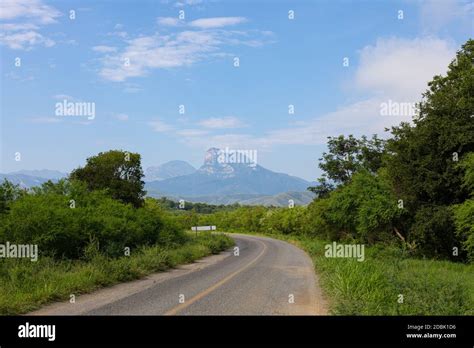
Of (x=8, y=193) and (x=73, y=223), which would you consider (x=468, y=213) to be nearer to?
(x=73, y=223)

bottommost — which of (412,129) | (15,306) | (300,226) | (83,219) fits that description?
(300,226)

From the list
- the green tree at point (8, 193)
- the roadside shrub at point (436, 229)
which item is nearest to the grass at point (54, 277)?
the green tree at point (8, 193)

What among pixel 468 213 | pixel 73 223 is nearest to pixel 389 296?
pixel 73 223

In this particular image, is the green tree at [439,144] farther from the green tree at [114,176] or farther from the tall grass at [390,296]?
the green tree at [114,176]

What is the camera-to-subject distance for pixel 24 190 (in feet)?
71.4

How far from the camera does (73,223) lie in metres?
18.2

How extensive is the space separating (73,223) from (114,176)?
93.4ft

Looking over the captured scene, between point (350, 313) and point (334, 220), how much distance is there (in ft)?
112

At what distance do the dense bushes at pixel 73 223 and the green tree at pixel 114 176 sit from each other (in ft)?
57.1

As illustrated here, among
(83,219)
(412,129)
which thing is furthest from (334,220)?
(83,219)

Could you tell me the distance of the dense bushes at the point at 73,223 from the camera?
54.0 ft
